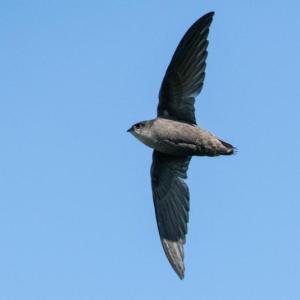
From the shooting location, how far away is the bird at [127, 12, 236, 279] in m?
14.9

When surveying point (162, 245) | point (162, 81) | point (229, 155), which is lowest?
point (162, 245)

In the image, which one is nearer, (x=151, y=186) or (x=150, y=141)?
(x=150, y=141)

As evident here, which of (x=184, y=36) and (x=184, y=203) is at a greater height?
(x=184, y=36)

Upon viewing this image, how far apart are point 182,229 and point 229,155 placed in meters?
1.43

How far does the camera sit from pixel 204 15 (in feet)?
48.9

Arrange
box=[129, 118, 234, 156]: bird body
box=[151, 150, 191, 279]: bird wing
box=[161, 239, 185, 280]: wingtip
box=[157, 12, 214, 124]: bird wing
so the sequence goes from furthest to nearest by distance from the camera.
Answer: box=[151, 150, 191, 279]: bird wing < box=[161, 239, 185, 280]: wingtip < box=[157, 12, 214, 124]: bird wing < box=[129, 118, 234, 156]: bird body

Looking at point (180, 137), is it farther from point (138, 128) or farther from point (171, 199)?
point (171, 199)

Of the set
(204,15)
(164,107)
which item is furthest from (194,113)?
(204,15)

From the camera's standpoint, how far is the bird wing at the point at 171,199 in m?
15.7

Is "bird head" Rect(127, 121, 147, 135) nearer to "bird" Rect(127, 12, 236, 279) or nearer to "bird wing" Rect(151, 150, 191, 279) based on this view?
"bird" Rect(127, 12, 236, 279)

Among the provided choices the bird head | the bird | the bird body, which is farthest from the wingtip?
the bird head

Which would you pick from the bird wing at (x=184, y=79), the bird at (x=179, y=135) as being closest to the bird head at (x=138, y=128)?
the bird at (x=179, y=135)

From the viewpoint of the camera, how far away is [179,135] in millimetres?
14938

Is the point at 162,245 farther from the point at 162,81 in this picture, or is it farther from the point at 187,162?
the point at 162,81
